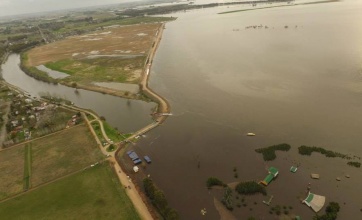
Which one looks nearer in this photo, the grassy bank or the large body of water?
the large body of water

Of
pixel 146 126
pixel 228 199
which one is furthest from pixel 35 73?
pixel 228 199

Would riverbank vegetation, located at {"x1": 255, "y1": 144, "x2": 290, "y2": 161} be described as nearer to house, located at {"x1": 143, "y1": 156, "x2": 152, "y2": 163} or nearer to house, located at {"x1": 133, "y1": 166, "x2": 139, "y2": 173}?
house, located at {"x1": 143, "y1": 156, "x2": 152, "y2": 163}

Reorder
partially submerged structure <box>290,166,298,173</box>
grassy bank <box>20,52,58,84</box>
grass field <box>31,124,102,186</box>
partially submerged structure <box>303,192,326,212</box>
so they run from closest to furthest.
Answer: partially submerged structure <box>303,192,326,212</box>, partially submerged structure <box>290,166,298,173</box>, grass field <box>31,124,102,186</box>, grassy bank <box>20,52,58,84</box>

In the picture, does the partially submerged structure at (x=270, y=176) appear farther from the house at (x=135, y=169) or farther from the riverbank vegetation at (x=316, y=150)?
the house at (x=135, y=169)

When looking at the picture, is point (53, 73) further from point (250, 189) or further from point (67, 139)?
point (250, 189)

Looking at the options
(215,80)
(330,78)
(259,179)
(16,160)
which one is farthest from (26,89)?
(330,78)

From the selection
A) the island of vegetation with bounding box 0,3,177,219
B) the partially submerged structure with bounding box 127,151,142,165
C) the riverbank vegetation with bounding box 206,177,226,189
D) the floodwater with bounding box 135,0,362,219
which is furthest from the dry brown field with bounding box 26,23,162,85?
the riverbank vegetation with bounding box 206,177,226,189

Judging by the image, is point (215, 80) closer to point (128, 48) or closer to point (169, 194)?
point (169, 194)
